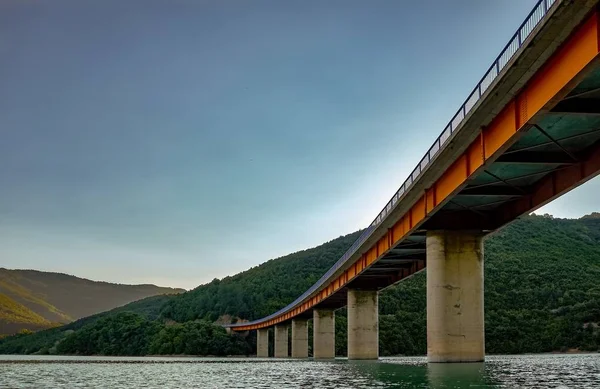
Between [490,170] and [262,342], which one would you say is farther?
[262,342]

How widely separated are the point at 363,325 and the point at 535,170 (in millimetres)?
42873

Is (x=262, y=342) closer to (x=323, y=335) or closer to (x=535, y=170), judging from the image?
(x=323, y=335)

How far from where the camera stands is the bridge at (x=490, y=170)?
2411 cm

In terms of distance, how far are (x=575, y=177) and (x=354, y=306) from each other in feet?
148

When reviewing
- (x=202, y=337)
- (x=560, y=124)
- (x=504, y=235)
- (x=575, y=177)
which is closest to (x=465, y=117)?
(x=560, y=124)

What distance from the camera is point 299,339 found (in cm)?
12394

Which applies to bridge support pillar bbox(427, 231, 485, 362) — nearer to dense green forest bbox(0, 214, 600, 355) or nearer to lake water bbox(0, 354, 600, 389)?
lake water bbox(0, 354, 600, 389)

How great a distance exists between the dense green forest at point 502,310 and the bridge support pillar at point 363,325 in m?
43.4

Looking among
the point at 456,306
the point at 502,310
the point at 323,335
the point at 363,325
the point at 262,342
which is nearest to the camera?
the point at 456,306

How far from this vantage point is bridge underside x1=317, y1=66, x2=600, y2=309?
28328 mm

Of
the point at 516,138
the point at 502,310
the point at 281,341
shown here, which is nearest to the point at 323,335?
the point at 502,310

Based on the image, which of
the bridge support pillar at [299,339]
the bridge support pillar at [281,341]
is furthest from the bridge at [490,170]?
the bridge support pillar at [281,341]

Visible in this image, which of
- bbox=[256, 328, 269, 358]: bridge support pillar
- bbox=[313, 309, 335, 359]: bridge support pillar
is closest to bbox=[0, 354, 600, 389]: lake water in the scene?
bbox=[313, 309, 335, 359]: bridge support pillar

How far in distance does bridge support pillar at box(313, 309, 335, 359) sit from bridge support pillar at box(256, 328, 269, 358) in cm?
4835
